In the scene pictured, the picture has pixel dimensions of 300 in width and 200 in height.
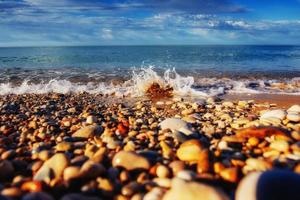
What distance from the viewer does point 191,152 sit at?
3516 mm

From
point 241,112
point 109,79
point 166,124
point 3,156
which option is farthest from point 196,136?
point 109,79

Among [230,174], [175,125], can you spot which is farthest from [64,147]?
[230,174]

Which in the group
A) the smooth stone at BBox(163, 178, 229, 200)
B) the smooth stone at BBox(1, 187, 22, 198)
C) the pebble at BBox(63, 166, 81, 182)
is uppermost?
the smooth stone at BBox(163, 178, 229, 200)

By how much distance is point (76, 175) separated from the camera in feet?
10.2

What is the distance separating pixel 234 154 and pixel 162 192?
1085mm

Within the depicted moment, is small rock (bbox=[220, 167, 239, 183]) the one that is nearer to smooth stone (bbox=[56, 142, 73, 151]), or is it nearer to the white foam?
smooth stone (bbox=[56, 142, 73, 151])

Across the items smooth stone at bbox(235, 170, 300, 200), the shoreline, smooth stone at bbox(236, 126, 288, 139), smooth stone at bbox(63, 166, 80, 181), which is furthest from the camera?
the shoreline

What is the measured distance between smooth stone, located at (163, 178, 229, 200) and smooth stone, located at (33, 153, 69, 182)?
3.47 ft

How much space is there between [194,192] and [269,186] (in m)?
0.52

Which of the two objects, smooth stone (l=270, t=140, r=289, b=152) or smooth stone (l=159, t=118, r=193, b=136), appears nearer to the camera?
smooth stone (l=270, t=140, r=289, b=152)

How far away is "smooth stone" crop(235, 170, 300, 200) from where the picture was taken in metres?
2.55

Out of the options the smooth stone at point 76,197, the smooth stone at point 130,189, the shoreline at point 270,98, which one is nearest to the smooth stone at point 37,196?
the smooth stone at point 76,197

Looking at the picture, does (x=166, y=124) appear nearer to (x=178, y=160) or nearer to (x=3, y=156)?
(x=178, y=160)

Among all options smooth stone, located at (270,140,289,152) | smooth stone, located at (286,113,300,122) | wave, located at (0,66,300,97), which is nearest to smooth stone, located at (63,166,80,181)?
smooth stone, located at (270,140,289,152)
